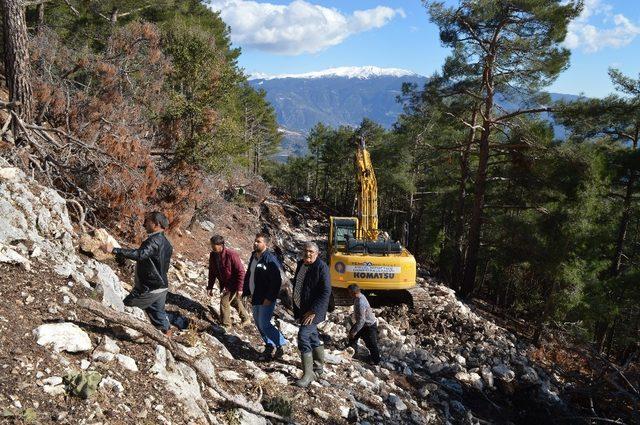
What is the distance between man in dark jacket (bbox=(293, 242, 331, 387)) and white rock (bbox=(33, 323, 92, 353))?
7.42 feet

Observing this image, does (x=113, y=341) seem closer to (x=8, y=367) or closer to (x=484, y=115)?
(x=8, y=367)

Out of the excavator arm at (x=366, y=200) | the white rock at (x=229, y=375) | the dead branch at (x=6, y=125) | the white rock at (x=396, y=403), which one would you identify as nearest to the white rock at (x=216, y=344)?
the white rock at (x=229, y=375)

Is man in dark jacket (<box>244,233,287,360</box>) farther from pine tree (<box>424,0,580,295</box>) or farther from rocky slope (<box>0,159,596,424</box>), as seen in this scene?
pine tree (<box>424,0,580,295</box>)

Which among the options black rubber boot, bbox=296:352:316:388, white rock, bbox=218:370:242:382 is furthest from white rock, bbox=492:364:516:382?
white rock, bbox=218:370:242:382

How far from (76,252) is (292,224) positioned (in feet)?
56.5

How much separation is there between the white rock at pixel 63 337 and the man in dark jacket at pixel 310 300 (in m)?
2.26

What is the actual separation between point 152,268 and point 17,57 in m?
4.69

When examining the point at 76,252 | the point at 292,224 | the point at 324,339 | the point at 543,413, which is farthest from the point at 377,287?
the point at 292,224

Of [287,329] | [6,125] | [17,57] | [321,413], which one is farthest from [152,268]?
[17,57]

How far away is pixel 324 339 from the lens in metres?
8.00

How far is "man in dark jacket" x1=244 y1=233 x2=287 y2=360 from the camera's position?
5.50 m

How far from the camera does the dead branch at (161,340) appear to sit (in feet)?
13.4

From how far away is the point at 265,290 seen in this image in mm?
5527

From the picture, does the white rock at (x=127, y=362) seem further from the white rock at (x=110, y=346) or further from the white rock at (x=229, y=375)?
the white rock at (x=229, y=375)
